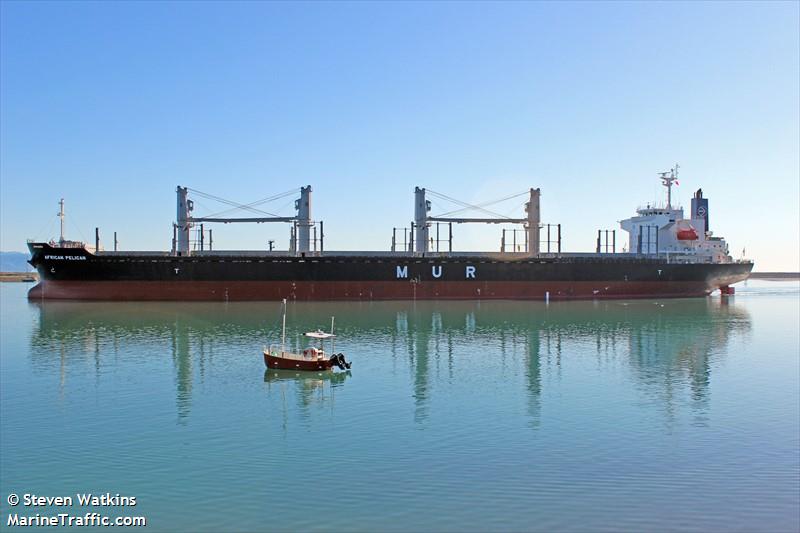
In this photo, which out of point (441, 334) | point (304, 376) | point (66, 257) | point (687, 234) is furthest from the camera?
point (687, 234)

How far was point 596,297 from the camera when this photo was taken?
58.6 m

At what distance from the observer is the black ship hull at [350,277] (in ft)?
168

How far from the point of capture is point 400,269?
5509 cm

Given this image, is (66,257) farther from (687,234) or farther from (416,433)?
(687,234)

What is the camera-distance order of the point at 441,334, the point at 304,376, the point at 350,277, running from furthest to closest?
1. the point at 350,277
2. the point at 441,334
3. the point at 304,376

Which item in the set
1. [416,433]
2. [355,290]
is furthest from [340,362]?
[355,290]

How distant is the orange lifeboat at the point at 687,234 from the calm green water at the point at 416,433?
34.0 m

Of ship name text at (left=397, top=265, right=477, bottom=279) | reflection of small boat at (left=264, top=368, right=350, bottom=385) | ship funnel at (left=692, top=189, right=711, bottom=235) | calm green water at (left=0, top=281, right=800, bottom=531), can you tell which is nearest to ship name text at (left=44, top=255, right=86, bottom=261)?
calm green water at (left=0, top=281, right=800, bottom=531)

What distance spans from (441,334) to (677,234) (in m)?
40.4

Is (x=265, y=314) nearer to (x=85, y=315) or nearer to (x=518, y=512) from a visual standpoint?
(x=85, y=315)

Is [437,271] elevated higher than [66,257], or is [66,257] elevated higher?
[66,257]

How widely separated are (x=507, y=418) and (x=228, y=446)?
7.90m

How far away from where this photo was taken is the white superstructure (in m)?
64.1

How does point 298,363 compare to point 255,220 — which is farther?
point 255,220
